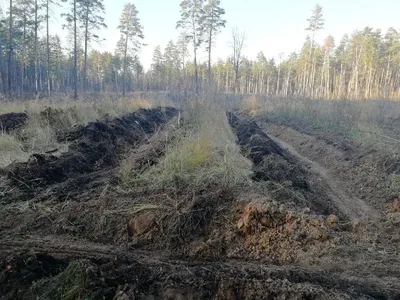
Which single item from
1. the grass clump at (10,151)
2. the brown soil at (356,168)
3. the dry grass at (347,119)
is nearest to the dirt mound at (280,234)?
the brown soil at (356,168)

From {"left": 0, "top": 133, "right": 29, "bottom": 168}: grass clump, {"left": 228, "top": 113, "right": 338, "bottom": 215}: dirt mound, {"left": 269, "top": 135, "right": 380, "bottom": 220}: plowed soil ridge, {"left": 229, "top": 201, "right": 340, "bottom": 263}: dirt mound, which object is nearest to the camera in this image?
{"left": 229, "top": 201, "right": 340, "bottom": 263}: dirt mound

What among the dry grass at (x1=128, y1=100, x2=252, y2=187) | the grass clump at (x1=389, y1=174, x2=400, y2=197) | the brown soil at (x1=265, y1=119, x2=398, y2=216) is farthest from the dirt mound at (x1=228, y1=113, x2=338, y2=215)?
the grass clump at (x1=389, y1=174, x2=400, y2=197)

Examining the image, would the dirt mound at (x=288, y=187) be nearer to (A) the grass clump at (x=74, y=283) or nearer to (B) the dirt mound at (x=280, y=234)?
(B) the dirt mound at (x=280, y=234)

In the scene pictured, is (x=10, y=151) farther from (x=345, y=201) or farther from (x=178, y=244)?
(x=345, y=201)

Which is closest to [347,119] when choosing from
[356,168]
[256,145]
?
[356,168]

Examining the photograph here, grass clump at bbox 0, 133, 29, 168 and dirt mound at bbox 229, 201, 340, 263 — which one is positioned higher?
grass clump at bbox 0, 133, 29, 168

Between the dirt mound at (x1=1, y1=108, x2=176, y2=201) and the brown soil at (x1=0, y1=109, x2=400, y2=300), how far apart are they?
1.8 inches

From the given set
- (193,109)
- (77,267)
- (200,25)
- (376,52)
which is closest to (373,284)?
(77,267)

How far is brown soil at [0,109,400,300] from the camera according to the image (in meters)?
2.91

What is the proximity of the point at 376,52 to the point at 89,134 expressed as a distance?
55.3 m

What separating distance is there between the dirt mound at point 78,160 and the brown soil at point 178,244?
0.15 ft

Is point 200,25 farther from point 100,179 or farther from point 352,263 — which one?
point 352,263

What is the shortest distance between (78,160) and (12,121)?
462 cm

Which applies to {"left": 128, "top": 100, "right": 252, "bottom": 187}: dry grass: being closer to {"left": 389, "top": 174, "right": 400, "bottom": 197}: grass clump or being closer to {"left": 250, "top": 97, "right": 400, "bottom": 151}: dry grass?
{"left": 389, "top": 174, "right": 400, "bottom": 197}: grass clump
